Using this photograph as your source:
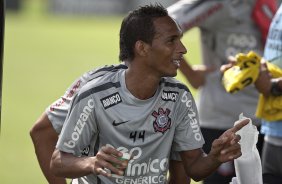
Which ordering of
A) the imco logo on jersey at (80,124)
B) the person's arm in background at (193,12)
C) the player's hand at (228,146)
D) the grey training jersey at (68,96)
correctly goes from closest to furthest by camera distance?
the player's hand at (228,146) → the imco logo on jersey at (80,124) → the grey training jersey at (68,96) → the person's arm in background at (193,12)

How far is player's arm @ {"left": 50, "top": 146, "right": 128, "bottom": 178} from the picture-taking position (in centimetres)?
453

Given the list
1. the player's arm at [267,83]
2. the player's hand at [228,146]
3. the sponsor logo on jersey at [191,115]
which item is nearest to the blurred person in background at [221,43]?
the player's arm at [267,83]

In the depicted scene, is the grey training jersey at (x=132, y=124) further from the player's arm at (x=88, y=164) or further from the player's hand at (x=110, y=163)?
the player's hand at (x=110, y=163)

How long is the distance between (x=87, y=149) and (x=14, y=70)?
50.1 ft

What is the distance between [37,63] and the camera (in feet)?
71.2

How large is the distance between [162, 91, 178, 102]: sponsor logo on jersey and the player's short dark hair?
0.27 m

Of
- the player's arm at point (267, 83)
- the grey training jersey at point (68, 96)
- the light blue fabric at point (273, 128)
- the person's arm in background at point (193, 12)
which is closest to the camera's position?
the grey training jersey at point (68, 96)

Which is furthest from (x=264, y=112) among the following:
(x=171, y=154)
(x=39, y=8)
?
(x=39, y=8)

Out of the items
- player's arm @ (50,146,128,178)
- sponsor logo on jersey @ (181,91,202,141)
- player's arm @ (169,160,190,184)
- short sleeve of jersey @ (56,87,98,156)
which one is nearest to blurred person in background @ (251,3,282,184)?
player's arm @ (169,160,190,184)

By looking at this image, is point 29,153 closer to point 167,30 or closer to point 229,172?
point 229,172

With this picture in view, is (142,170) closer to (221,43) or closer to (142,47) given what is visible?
(142,47)

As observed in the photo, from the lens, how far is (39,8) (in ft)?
125

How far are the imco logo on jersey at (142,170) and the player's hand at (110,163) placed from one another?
18.3 inches

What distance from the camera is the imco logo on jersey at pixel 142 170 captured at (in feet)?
16.6
